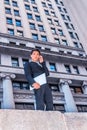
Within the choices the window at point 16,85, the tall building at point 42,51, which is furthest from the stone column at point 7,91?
the window at point 16,85

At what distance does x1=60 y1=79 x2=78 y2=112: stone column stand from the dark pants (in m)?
19.1

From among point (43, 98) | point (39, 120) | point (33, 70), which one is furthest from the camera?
point (33, 70)

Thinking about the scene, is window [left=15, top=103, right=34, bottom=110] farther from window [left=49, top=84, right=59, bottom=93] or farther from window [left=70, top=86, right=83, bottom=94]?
window [left=70, top=86, right=83, bottom=94]

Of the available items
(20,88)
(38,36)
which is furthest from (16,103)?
(38,36)

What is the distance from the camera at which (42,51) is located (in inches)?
1117

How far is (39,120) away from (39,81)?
1.40 metres

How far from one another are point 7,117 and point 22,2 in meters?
36.7

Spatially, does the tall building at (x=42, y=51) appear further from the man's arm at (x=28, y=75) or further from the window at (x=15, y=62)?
the man's arm at (x=28, y=75)

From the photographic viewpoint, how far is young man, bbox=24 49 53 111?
3990 mm

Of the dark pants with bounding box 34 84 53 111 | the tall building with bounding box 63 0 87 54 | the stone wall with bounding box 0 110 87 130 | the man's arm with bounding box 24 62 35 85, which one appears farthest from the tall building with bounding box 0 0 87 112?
the stone wall with bounding box 0 110 87 130

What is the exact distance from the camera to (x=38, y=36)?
32.6 meters

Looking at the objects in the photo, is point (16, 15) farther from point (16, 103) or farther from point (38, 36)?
point (16, 103)

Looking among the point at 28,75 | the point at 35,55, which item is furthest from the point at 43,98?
the point at 35,55

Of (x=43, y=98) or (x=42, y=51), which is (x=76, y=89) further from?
(x=43, y=98)
